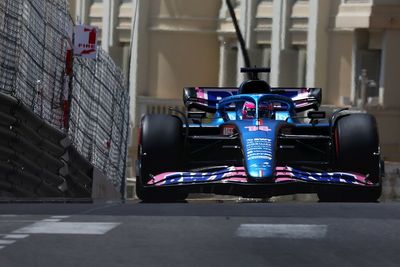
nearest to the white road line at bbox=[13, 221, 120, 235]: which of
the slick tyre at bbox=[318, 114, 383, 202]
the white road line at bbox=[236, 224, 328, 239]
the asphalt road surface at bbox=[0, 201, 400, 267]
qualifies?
the asphalt road surface at bbox=[0, 201, 400, 267]

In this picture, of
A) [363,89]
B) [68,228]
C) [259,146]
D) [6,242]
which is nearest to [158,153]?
[259,146]

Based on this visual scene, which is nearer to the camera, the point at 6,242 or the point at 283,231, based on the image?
the point at 6,242

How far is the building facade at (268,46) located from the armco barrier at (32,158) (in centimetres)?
2119

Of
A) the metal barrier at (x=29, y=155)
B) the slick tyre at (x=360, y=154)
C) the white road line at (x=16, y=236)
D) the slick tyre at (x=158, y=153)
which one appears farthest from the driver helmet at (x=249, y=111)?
the white road line at (x=16, y=236)

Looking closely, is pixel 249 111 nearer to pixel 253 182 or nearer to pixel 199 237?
pixel 253 182

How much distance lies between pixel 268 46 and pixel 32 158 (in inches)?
1163

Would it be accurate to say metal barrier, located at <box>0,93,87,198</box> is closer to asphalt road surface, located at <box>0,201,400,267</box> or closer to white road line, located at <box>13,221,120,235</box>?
asphalt road surface, located at <box>0,201,400,267</box>

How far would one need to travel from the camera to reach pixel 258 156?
17281 millimetres

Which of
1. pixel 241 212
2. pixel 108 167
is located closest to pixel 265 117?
pixel 241 212

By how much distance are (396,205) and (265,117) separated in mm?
4097

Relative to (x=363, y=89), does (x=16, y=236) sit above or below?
below

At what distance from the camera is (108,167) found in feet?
105

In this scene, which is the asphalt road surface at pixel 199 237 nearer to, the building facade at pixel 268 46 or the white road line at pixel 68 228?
the white road line at pixel 68 228

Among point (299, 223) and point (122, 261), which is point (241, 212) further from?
point (122, 261)
